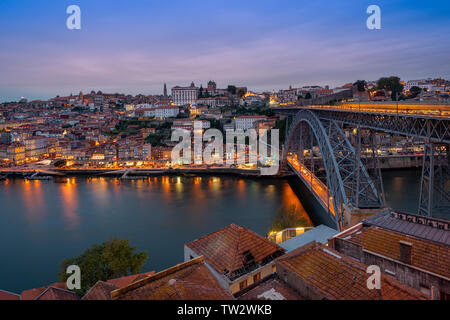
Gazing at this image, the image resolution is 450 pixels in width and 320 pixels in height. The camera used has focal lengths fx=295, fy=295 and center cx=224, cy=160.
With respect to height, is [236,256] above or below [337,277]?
below

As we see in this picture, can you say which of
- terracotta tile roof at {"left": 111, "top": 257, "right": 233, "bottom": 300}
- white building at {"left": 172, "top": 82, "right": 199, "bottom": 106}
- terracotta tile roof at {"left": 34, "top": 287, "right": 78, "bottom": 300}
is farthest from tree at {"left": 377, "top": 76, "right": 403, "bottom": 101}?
terracotta tile roof at {"left": 34, "top": 287, "right": 78, "bottom": 300}

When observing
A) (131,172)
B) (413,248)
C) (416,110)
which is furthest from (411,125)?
(131,172)

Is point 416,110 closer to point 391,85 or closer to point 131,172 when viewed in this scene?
point 131,172

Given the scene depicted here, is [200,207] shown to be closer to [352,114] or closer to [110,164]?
[352,114]

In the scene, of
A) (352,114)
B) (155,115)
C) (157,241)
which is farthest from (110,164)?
(352,114)

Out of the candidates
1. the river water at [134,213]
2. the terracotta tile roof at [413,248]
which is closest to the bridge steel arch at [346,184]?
the river water at [134,213]

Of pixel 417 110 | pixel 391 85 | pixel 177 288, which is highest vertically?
pixel 391 85
